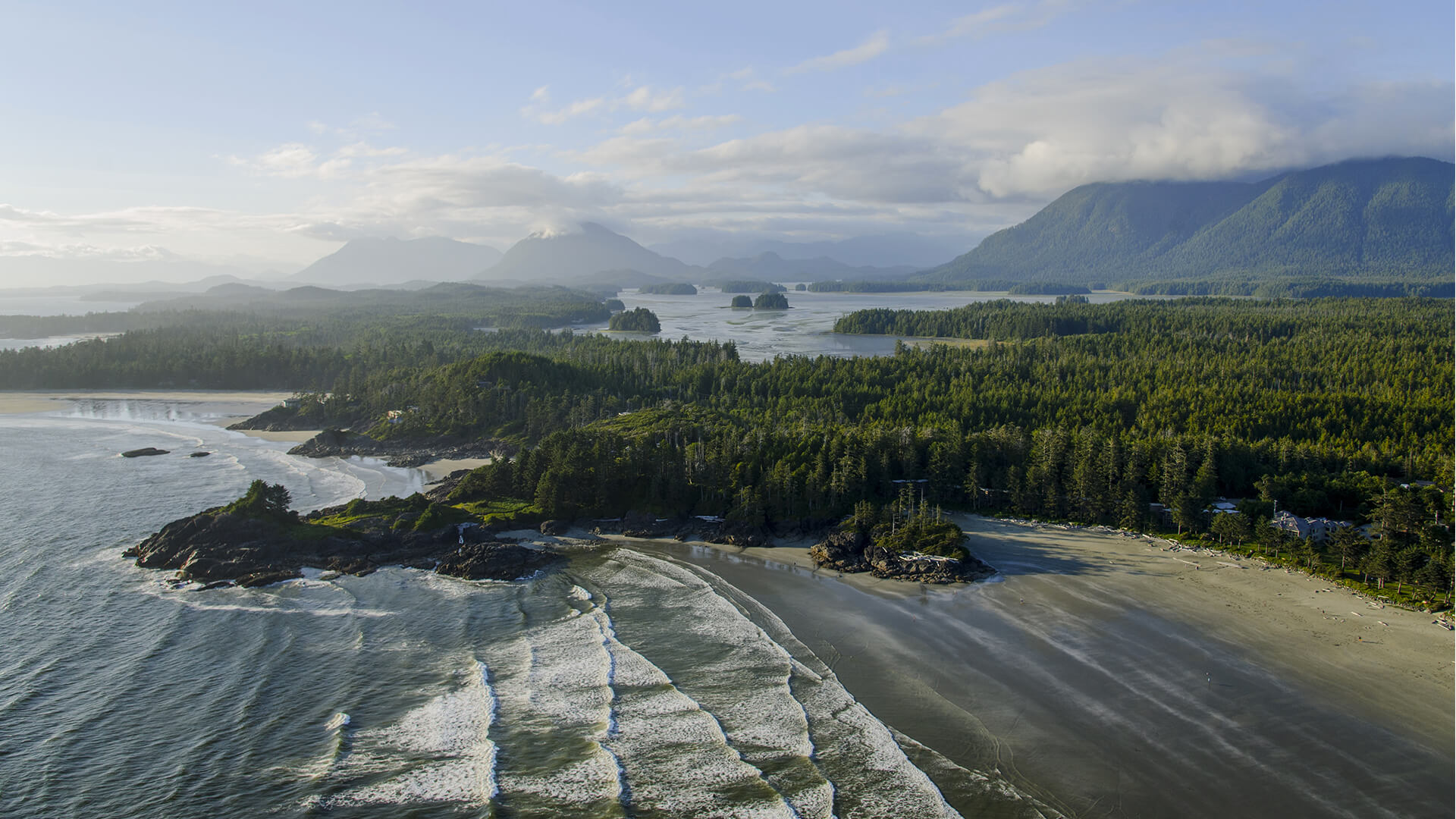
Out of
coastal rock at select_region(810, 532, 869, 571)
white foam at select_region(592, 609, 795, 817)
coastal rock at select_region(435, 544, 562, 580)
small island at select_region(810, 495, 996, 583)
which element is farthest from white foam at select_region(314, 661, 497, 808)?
small island at select_region(810, 495, 996, 583)

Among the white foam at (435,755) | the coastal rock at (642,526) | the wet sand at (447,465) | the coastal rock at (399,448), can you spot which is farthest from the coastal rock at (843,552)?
the coastal rock at (399,448)

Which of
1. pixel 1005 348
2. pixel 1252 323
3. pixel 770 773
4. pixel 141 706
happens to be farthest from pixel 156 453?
pixel 1252 323

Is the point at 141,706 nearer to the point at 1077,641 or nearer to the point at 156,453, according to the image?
the point at 1077,641

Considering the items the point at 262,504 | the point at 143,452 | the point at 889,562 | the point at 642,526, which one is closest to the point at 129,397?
the point at 143,452

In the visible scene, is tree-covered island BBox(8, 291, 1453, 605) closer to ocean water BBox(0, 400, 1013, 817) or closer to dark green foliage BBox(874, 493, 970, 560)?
dark green foliage BBox(874, 493, 970, 560)

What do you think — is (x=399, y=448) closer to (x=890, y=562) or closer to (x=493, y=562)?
(x=493, y=562)
